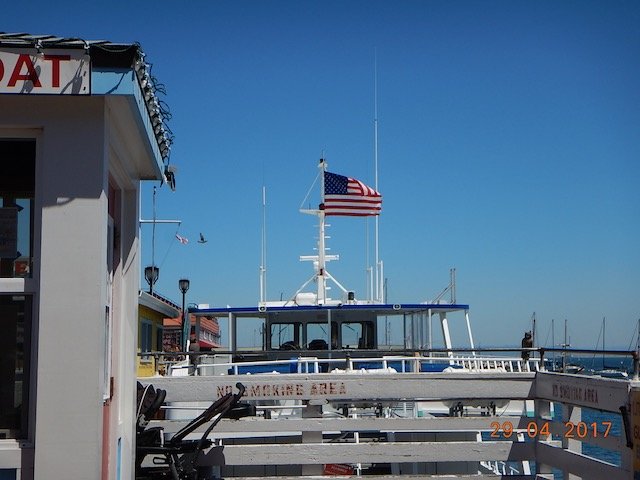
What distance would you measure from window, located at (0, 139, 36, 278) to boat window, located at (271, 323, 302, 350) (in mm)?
14489

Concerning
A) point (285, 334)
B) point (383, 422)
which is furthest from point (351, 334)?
point (383, 422)

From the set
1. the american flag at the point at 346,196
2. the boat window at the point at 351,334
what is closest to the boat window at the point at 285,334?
the boat window at the point at 351,334

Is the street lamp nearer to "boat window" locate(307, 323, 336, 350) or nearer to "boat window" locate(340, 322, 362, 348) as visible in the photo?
"boat window" locate(307, 323, 336, 350)

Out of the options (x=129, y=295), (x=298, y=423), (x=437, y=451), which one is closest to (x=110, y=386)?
(x=129, y=295)

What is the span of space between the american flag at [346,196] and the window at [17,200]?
15274 millimetres

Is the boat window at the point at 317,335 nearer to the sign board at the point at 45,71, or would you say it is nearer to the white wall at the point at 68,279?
the white wall at the point at 68,279

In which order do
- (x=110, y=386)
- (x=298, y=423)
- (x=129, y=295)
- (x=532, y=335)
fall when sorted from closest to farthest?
1. (x=110, y=386)
2. (x=129, y=295)
3. (x=298, y=423)
4. (x=532, y=335)

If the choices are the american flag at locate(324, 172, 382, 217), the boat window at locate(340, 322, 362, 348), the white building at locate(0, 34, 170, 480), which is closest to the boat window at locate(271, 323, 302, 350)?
the boat window at locate(340, 322, 362, 348)

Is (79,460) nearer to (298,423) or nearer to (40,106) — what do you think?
(40,106)

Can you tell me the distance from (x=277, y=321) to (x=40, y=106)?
1466 cm

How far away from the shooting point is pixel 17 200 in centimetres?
500

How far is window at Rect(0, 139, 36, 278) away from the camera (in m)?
4.96

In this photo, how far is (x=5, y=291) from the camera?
486 cm

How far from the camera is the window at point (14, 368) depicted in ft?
15.9
